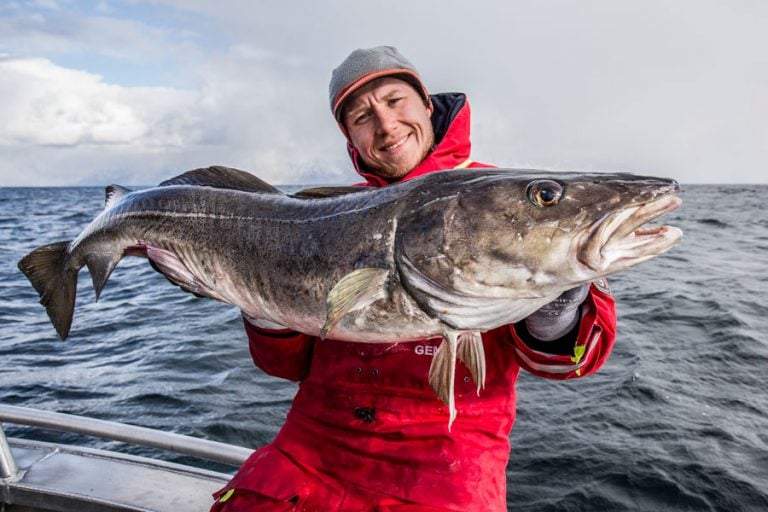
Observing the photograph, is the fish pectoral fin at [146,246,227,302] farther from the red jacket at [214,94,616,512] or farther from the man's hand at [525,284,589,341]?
the man's hand at [525,284,589,341]

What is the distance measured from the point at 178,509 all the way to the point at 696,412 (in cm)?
634

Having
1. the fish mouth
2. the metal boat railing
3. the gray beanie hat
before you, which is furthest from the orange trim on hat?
the metal boat railing

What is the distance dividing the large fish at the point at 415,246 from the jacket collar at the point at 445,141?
0.85 meters

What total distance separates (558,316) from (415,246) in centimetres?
73

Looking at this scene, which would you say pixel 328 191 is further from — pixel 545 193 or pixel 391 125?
pixel 545 193

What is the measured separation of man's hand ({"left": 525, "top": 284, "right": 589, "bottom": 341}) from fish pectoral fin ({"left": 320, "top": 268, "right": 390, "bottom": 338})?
2.34 feet

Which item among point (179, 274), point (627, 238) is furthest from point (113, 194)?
point (627, 238)

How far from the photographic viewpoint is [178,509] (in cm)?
371

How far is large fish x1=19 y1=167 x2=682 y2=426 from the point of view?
215 cm

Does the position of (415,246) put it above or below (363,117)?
below

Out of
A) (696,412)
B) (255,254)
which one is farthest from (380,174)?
(696,412)

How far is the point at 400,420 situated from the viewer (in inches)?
114

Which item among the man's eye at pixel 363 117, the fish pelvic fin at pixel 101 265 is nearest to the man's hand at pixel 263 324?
the fish pelvic fin at pixel 101 265

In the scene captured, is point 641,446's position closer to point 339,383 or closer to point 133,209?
point 339,383
